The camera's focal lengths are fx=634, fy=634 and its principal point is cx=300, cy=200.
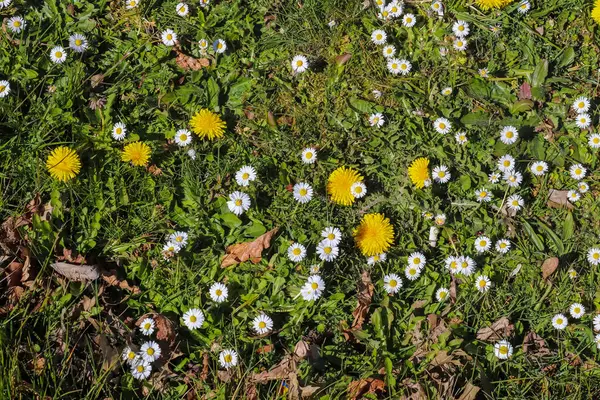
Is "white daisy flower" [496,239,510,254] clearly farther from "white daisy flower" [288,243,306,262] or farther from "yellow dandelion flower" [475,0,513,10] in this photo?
"yellow dandelion flower" [475,0,513,10]

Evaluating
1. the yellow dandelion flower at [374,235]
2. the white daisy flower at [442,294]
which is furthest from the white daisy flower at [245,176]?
the white daisy flower at [442,294]

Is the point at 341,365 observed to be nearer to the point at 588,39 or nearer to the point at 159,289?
the point at 159,289

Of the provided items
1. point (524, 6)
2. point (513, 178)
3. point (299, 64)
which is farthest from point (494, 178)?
point (299, 64)

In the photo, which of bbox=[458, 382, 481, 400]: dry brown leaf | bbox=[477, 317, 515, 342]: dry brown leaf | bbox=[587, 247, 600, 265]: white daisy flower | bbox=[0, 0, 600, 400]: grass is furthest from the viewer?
bbox=[587, 247, 600, 265]: white daisy flower

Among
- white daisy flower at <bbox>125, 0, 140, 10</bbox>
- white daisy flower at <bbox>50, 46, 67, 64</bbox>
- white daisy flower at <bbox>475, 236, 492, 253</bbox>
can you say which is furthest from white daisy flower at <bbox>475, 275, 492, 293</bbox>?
white daisy flower at <bbox>50, 46, 67, 64</bbox>

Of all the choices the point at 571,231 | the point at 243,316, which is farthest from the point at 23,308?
the point at 571,231
